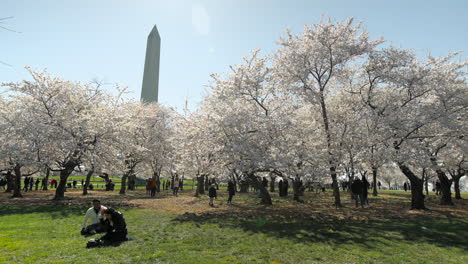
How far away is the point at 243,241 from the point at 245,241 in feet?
0.21

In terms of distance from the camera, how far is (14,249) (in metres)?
7.70

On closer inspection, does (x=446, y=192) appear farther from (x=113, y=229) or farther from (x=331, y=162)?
(x=113, y=229)

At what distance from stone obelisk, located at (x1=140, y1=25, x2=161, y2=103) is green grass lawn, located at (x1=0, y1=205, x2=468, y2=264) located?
164ft

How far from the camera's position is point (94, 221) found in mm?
9969

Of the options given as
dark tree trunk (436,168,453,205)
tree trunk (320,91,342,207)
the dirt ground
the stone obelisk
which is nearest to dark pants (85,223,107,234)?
the dirt ground

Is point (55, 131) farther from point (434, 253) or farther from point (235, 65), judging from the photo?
point (434, 253)

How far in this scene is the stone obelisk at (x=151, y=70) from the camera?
202 feet

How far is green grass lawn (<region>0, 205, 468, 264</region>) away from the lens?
24.0ft


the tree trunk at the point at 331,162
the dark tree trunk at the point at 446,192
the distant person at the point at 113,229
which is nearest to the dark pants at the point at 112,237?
the distant person at the point at 113,229

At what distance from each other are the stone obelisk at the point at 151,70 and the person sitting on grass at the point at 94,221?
52.9 meters

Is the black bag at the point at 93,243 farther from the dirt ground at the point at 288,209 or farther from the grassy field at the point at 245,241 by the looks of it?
the dirt ground at the point at 288,209

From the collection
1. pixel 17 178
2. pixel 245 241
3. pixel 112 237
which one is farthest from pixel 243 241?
pixel 17 178

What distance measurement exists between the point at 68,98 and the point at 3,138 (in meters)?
5.26

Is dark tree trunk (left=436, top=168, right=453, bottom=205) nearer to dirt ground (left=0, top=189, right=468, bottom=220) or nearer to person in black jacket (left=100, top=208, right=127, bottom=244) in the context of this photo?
dirt ground (left=0, top=189, right=468, bottom=220)
